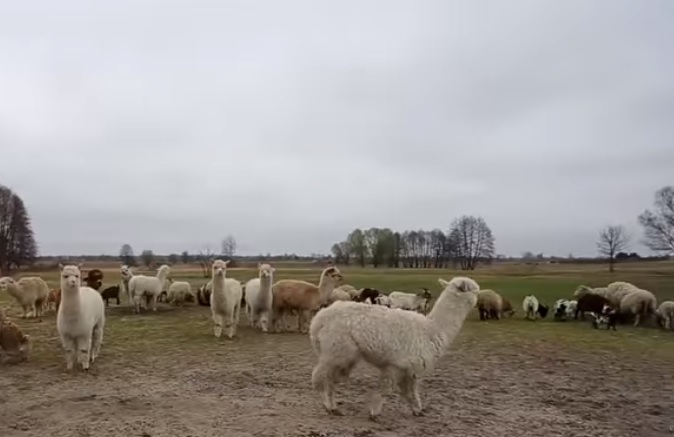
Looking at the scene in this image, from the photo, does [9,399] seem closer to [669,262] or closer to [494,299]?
[494,299]

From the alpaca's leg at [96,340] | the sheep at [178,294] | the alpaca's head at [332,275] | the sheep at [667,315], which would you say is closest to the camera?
the alpaca's leg at [96,340]

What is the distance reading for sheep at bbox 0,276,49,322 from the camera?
18219 mm

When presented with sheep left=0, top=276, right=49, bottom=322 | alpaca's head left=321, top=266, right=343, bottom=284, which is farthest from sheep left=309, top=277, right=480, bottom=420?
sheep left=0, top=276, right=49, bottom=322

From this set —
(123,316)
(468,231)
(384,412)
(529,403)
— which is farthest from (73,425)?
(468,231)

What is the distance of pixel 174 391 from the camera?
8383 mm

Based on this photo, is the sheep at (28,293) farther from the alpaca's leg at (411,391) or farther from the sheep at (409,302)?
the alpaca's leg at (411,391)

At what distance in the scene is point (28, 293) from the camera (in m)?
18.8

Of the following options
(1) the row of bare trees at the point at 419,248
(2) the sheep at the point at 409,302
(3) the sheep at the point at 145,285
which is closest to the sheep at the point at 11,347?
(3) the sheep at the point at 145,285

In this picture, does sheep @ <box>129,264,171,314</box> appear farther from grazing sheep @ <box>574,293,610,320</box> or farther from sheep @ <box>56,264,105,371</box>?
grazing sheep @ <box>574,293,610,320</box>

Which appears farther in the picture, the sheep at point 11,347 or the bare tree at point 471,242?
the bare tree at point 471,242

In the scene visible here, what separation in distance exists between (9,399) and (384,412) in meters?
5.27

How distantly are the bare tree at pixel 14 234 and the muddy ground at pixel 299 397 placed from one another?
2170 inches

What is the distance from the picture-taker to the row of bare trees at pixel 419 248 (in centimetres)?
9525

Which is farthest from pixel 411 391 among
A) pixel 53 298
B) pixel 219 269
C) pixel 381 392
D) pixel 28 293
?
pixel 53 298
